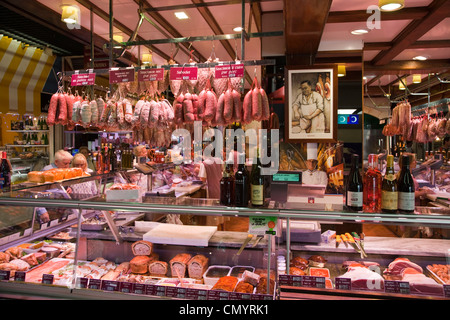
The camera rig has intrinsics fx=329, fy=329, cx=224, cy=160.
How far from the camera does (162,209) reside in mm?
2361

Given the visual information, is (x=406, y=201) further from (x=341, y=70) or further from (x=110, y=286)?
(x=341, y=70)

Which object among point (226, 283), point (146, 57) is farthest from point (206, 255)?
point (146, 57)

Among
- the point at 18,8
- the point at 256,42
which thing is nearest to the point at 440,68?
the point at 256,42

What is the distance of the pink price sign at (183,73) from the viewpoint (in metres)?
3.66

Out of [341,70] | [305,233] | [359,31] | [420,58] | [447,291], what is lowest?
[447,291]

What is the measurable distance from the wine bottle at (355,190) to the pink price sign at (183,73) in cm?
208

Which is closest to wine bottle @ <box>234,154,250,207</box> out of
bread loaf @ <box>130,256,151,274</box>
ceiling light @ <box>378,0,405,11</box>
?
bread loaf @ <box>130,256,151,274</box>

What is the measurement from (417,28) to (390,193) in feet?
13.8

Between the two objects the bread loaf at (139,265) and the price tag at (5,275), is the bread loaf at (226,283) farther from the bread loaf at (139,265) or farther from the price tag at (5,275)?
the price tag at (5,275)

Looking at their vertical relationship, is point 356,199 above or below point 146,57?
below

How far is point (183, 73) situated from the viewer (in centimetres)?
369

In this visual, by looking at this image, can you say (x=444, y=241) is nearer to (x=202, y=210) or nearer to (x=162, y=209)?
(x=202, y=210)

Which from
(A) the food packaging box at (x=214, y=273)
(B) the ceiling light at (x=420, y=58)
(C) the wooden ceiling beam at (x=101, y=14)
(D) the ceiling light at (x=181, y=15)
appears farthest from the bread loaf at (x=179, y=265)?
(B) the ceiling light at (x=420, y=58)

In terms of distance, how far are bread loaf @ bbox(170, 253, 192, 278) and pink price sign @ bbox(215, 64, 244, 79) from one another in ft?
6.33
